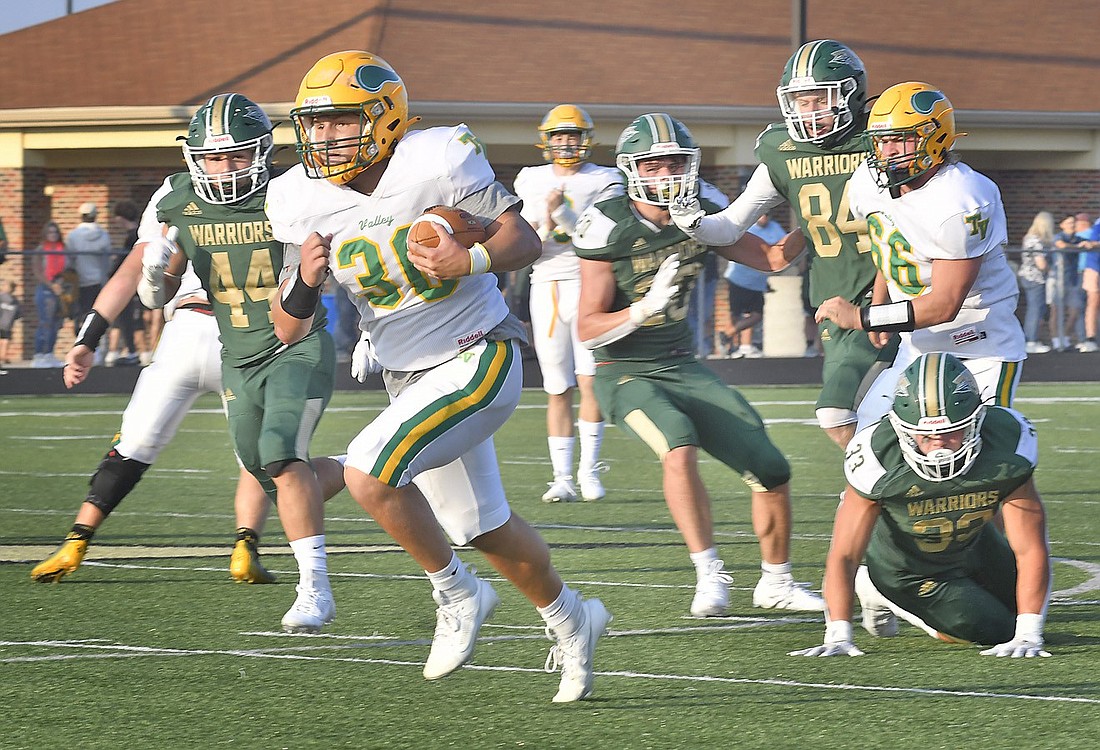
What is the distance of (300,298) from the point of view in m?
4.71

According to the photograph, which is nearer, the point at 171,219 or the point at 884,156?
the point at 884,156

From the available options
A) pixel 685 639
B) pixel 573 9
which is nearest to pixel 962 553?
pixel 685 639

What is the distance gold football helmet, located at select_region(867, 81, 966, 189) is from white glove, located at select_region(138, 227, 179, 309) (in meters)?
2.55

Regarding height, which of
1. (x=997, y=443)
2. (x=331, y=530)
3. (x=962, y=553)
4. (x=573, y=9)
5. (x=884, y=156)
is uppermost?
(x=573, y=9)

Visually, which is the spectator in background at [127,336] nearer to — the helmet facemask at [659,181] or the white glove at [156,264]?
the white glove at [156,264]

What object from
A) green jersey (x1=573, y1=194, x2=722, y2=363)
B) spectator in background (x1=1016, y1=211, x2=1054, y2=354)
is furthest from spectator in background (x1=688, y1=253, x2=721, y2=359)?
green jersey (x1=573, y1=194, x2=722, y2=363)

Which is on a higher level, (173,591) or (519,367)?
(519,367)

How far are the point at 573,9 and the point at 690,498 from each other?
64.1 ft

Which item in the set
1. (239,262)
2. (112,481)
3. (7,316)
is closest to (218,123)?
(239,262)

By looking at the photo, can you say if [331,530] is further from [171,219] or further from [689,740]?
[689,740]

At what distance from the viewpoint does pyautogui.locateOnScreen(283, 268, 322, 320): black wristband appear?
4.70m

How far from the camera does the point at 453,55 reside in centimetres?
2331

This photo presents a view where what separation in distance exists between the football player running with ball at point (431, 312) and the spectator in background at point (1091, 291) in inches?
542

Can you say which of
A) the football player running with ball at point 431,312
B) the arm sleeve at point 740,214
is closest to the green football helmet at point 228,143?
the football player running with ball at point 431,312
